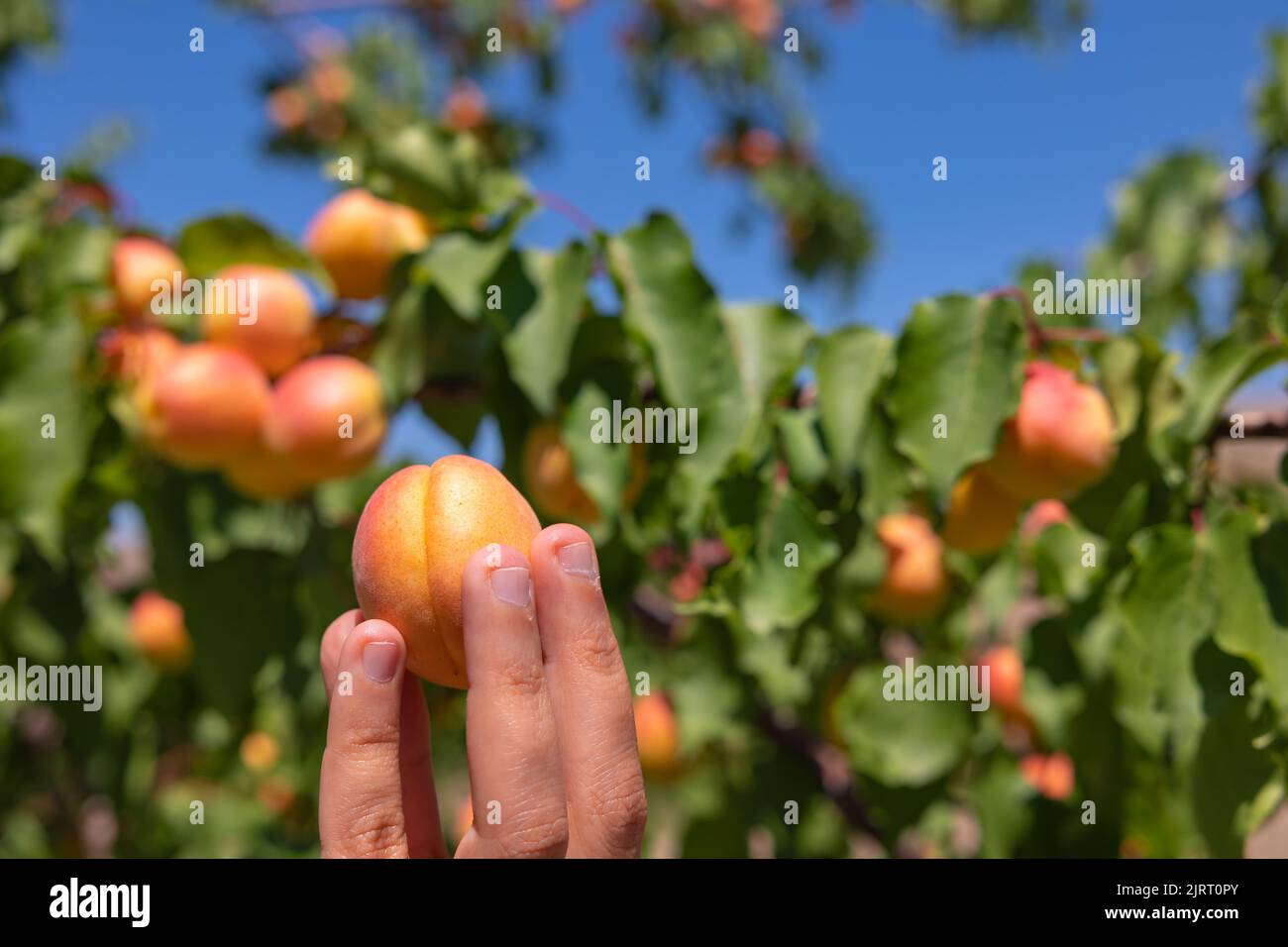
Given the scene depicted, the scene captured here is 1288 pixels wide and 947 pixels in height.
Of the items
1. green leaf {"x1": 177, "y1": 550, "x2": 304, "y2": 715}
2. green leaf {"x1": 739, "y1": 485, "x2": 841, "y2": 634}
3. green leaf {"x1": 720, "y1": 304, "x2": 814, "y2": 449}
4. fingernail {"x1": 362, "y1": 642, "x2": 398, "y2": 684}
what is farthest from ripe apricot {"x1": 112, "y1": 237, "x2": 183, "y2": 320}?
fingernail {"x1": 362, "y1": 642, "x2": 398, "y2": 684}

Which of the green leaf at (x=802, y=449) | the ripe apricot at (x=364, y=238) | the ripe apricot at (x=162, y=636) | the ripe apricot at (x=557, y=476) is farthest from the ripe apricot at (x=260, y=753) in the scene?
the green leaf at (x=802, y=449)

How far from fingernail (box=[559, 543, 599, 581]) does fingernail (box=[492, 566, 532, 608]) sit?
29 millimetres

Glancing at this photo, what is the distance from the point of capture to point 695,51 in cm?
331

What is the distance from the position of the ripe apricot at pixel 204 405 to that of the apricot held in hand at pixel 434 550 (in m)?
0.69

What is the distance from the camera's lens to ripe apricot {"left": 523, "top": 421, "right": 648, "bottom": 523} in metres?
1.20

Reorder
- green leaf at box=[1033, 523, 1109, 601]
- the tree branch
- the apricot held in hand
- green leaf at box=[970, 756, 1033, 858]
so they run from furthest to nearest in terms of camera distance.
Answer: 1. the tree branch
2. green leaf at box=[970, 756, 1033, 858]
3. green leaf at box=[1033, 523, 1109, 601]
4. the apricot held in hand

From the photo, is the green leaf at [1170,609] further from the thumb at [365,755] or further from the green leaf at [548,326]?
the thumb at [365,755]

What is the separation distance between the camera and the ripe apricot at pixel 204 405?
1.26m

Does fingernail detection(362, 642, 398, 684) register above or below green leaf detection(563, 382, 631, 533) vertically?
below

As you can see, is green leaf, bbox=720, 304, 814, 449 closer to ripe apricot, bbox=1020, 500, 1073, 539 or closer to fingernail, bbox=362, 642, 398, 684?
fingernail, bbox=362, 642, 398, 684

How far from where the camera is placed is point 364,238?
1.36 meters

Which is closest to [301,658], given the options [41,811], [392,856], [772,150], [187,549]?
[187,549]

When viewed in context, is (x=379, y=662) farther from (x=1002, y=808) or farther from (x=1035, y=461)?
(x=1002, y=808)
